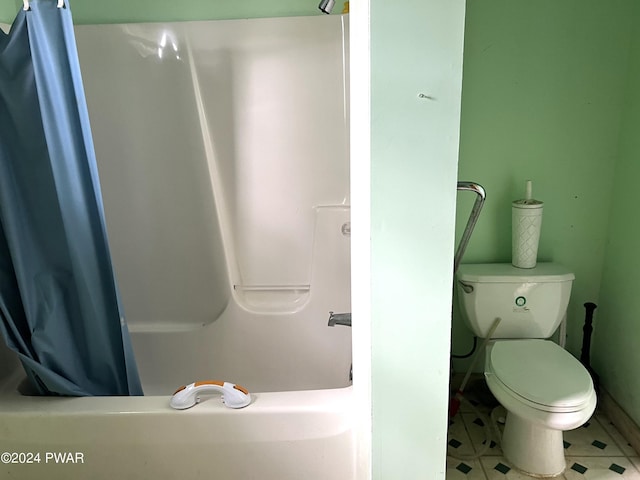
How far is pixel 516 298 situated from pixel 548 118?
70 cm

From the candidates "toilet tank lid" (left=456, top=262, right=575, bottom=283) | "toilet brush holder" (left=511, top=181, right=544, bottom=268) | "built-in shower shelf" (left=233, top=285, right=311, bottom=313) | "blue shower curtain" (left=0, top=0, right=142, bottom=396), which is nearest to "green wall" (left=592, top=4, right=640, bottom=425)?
"toilet tank lid" (left=456, top=262, right=575, bottom=283)

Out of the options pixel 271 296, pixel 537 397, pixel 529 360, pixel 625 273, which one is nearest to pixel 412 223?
pixel 537 397

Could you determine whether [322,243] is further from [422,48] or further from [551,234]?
[422,48]

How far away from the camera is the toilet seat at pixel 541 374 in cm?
151

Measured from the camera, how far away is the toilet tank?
5.99 ft

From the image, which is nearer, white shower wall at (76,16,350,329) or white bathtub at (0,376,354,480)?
white bathtub at (0,376,354,480)

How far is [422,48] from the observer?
0.74 m

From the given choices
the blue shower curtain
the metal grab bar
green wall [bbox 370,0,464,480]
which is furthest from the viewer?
the metal grab bar

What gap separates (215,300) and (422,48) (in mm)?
1513

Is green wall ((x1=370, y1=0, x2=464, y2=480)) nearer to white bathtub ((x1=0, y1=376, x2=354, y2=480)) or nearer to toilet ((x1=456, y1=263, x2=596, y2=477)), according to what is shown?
white bathtub ((x1=0, y1=376, x2=354, y2=480))

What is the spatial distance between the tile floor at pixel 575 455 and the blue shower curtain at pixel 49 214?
128 cm

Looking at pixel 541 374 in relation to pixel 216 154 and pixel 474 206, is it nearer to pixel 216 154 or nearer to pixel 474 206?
pixel 474 206

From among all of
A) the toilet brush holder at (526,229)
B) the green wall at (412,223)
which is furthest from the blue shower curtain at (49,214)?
the toilet brush holder at (526,229)

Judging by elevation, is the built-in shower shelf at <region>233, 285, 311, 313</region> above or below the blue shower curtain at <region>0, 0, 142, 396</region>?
below
